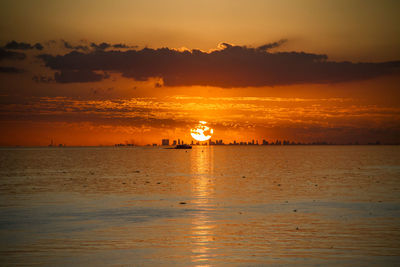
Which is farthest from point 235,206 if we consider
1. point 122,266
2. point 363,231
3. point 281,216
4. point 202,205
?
point 122,266

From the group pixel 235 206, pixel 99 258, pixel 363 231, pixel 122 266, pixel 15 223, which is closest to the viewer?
pixel 122 266

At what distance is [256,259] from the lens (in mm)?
22859

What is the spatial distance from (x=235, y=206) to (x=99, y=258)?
68.7 ft

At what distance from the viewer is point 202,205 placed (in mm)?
43344

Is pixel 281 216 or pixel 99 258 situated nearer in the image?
pixel 99 258

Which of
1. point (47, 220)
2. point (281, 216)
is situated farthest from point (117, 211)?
point (281, 216)

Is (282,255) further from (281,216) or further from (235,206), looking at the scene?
(235,206)

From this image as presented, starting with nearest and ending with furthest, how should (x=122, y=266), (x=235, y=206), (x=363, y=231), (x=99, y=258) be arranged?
(x=122, y=266) → (x=99, y=258) → (x=363, y=231) → (x=235, y=206)

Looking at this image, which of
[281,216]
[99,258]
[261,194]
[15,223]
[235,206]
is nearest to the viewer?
[99,258]

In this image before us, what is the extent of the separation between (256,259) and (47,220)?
736 inches

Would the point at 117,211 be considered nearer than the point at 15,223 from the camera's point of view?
No

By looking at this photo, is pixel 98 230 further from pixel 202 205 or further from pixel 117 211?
pixel 202 205

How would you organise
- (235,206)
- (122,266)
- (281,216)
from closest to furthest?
(122,266), (281,216), (235,206)

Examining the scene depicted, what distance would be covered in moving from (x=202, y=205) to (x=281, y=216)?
953 cm
